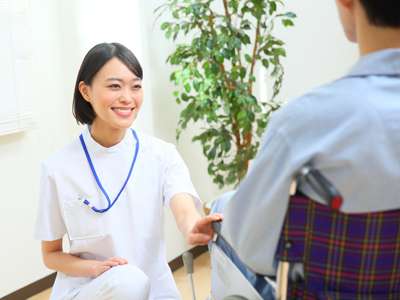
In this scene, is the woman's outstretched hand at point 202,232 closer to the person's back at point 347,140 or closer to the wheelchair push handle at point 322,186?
the person's back at point 347,140

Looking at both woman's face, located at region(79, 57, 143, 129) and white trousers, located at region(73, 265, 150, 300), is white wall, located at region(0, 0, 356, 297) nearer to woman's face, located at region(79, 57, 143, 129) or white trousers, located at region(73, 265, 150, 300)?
woman's face, located at region(79, 57, 143, 129)

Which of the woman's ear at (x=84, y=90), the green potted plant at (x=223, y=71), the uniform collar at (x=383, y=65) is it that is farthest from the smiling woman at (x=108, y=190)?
the green potted plant at (x=223, y=71)

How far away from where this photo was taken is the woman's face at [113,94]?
1736 mm

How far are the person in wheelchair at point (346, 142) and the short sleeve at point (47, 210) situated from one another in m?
0.92

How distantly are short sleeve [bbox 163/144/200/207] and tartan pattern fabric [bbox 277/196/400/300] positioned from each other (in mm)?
798

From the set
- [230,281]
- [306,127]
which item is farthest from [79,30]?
[306,127]

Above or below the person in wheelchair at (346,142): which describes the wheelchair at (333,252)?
below

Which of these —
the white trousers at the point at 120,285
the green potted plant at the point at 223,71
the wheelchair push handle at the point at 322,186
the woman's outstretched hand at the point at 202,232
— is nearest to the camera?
the wheelchair push handle at the point at 322,186

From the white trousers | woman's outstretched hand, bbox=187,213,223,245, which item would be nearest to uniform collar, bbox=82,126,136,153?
the white trousers

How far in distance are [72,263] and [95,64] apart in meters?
0.60

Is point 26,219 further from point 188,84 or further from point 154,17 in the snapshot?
point 154,17

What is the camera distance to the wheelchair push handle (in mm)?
825

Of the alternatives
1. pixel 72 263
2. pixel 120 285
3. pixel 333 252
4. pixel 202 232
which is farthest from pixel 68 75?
pixel 333 252

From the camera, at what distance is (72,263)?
169cm
